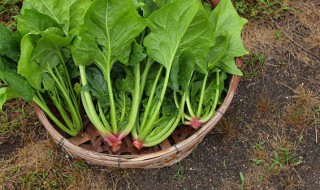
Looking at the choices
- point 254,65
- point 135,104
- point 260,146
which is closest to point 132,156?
point 135,104

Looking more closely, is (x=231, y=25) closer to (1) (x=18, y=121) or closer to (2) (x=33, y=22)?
(2) (x=33, y=22)

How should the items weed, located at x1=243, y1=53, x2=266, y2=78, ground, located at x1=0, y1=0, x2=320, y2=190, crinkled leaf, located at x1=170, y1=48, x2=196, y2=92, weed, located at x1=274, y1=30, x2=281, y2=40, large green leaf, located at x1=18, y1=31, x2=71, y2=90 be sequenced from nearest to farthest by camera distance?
large green leaf, located at x1=18, y1=31, x2=71, y2=90, crinkled leaf, located at x1=170, y1=48, x2=196, y2=92, ground, located at x1=0, y1=0, x2=320, y2=190, weed, located at x1=243, y1=53, x2=266, y2=78, weed, located at x1=274, y1=30, x2=281, y2=40

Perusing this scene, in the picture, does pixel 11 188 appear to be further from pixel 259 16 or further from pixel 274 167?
pixel 259 16

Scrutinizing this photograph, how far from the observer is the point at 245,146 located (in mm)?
1976

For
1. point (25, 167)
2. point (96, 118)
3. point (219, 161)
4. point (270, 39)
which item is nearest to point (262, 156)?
point (219, 161)

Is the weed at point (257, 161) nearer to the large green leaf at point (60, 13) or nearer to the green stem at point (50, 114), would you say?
the green stem at point (50, 114)

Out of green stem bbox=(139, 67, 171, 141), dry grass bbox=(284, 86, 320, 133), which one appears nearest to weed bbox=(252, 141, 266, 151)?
dry grass bbox=(284, 86, 320, 133)

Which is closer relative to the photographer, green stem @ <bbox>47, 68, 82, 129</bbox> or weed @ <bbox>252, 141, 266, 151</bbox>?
green stem @ <bbox>47, 68, 82, 129</bbox>

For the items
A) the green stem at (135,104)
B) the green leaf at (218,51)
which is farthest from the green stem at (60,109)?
the green leaf at (218,51)

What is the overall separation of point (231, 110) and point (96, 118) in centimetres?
69

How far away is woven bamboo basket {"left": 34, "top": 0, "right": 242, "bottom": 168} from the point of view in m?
1.59

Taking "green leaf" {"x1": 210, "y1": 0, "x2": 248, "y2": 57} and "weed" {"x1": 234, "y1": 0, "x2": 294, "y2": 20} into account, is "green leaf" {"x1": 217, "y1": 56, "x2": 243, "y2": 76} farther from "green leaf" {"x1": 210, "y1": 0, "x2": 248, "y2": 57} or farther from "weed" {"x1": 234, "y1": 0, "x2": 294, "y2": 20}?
"weed" {"x1": 234, "y1": 0, "x2": 294, "y2": 20}

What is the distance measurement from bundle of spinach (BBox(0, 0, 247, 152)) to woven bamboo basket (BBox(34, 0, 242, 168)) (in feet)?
0.14

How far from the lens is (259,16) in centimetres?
230
